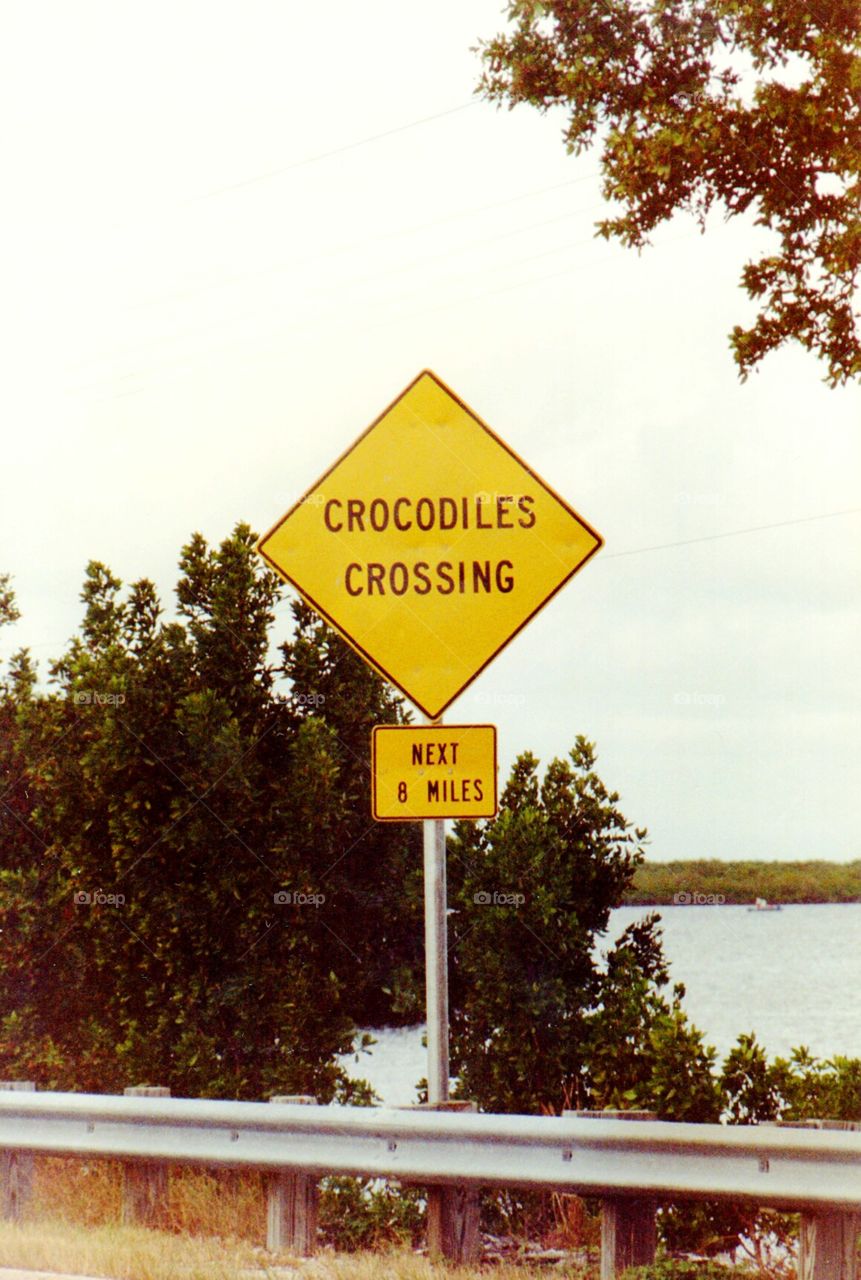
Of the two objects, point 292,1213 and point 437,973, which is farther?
point 292,1213

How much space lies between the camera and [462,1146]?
6.04 metres

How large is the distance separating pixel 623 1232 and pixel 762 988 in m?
73.6

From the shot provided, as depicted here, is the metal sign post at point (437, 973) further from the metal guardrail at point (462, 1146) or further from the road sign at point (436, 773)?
the metal guardrail at point (462, 1146)

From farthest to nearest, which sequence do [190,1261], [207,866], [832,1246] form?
[207,866]
[190,1261]
[832,1246]

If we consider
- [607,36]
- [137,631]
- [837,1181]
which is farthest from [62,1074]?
[607,36]

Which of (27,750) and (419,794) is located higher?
(27,750)

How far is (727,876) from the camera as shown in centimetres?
1180

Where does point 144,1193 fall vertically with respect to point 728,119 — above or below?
below

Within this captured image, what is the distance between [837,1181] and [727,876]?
6425 millimetres

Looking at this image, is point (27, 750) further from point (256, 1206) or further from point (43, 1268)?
point (43, 1268)

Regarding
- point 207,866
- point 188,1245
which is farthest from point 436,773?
point 207,866

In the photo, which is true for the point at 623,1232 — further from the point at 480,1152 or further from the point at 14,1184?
the point at 14,1184

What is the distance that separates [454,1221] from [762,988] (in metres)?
73.3

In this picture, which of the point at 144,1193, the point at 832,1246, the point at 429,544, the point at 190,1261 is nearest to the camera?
the point at 832,1246
